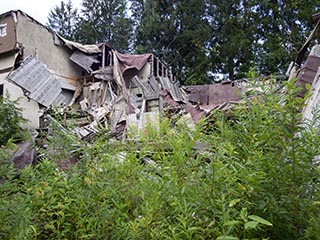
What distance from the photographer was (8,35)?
10.9m

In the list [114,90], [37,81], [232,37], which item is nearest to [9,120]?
[37,81]

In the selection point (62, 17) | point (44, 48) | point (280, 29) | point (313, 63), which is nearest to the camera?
point (313, 63)

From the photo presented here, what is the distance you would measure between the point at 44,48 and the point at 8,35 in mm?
1314

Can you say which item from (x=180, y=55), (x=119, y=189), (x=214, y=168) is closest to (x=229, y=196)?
(x=214, y=168)

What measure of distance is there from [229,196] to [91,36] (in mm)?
24692

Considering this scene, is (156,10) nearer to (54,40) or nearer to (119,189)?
(54,40)

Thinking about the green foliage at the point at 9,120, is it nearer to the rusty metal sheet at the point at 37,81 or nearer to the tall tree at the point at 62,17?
the rusty metal sheet at the point at 37,81

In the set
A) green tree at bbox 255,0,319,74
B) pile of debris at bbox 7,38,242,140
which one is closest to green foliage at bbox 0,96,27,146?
pile of debris at bbox 7,38,242,140

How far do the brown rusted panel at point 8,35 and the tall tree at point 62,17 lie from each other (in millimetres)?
15603

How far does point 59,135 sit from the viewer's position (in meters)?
2.87

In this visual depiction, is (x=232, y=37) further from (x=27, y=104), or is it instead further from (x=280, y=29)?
(x=27, y=104)

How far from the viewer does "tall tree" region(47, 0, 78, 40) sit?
2598 cm

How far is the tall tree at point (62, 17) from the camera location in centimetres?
2598

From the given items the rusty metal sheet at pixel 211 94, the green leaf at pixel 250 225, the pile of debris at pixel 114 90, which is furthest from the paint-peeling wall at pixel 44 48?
the green leaf at pixel 250 225
